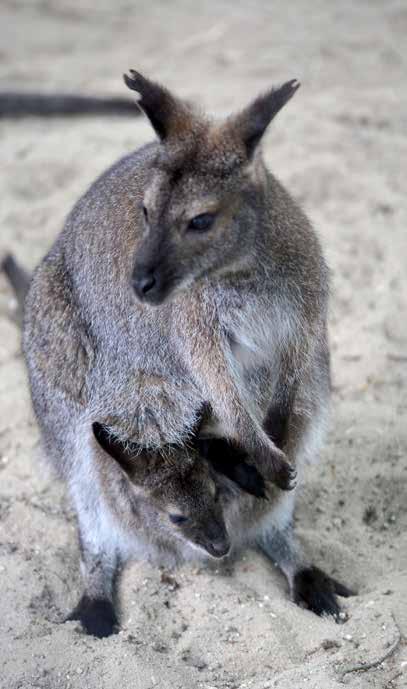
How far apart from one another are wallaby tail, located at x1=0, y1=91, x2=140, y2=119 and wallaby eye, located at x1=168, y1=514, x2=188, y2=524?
4497 mm

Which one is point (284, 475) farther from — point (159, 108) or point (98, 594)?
point (159, 108)

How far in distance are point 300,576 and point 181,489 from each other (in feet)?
2.22

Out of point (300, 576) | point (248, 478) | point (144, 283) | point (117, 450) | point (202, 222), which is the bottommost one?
point (300, 576)

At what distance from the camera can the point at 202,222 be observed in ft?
10.2

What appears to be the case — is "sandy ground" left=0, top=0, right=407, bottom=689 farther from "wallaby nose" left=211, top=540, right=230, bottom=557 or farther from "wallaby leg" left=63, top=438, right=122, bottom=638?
"wallaby nose" left=211, top=540, right=230, bottom=557

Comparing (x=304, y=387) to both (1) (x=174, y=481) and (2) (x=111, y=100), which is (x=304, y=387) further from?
(2) (x=111, y=100)

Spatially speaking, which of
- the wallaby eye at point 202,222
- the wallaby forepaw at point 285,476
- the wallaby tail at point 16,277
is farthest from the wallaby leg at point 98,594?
the wallaby tail at point 16,277

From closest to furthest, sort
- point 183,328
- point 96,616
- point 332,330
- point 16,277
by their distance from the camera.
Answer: point 183,328, point 96,616, point 16,277, point 332,330

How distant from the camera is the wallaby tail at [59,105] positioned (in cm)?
746

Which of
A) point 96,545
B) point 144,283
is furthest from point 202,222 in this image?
point 96,545

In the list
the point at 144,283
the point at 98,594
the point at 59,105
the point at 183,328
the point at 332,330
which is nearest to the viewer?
the point at 144,283

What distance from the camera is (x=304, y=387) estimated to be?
386cm

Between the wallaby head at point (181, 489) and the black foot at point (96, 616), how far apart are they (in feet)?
1.38

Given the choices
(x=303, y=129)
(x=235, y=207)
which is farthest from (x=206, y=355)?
(x=303, y=129)
